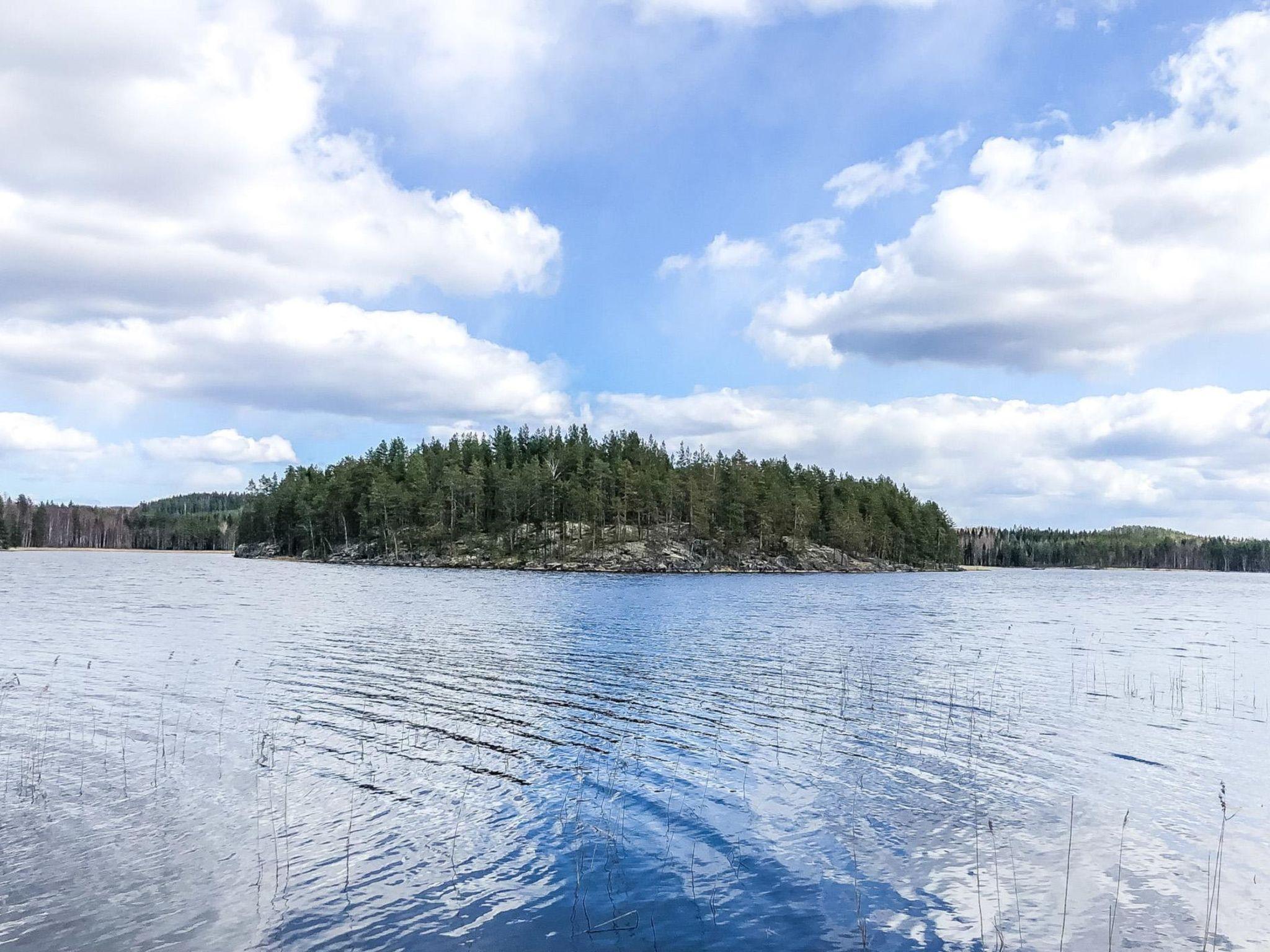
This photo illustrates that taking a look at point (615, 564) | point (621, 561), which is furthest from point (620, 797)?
point (621, 561)

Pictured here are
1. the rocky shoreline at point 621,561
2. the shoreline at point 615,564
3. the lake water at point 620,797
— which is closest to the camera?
the lake water at point 620,797

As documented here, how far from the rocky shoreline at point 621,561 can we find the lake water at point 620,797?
124 metres

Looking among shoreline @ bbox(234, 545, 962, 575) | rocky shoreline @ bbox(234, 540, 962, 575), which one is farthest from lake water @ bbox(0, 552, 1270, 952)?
rocky shoreline @ bbox(234, 540, 962, 575)

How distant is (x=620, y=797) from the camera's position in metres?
19.8

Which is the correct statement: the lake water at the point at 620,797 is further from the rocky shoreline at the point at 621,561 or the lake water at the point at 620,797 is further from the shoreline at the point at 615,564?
the rocky shoreline at the point at 621,561

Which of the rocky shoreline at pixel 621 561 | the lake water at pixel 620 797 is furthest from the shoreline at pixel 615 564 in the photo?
the lake water at pixel 620 797

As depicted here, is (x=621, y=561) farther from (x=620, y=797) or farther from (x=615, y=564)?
(x=620, y=797)

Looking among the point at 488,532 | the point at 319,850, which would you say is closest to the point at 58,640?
the point at 319,850

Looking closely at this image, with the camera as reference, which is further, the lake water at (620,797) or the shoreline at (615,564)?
the shoreline at (615,564)

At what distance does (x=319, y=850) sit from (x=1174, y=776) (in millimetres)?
23016

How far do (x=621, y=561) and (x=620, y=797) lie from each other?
15283 cm

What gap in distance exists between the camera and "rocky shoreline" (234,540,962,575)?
17188 centimetres

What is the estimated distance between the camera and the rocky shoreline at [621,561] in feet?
564

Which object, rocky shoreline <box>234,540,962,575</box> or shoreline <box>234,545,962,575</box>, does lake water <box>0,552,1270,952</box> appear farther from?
rocky shoreline <box>234,540,962,575</box>
